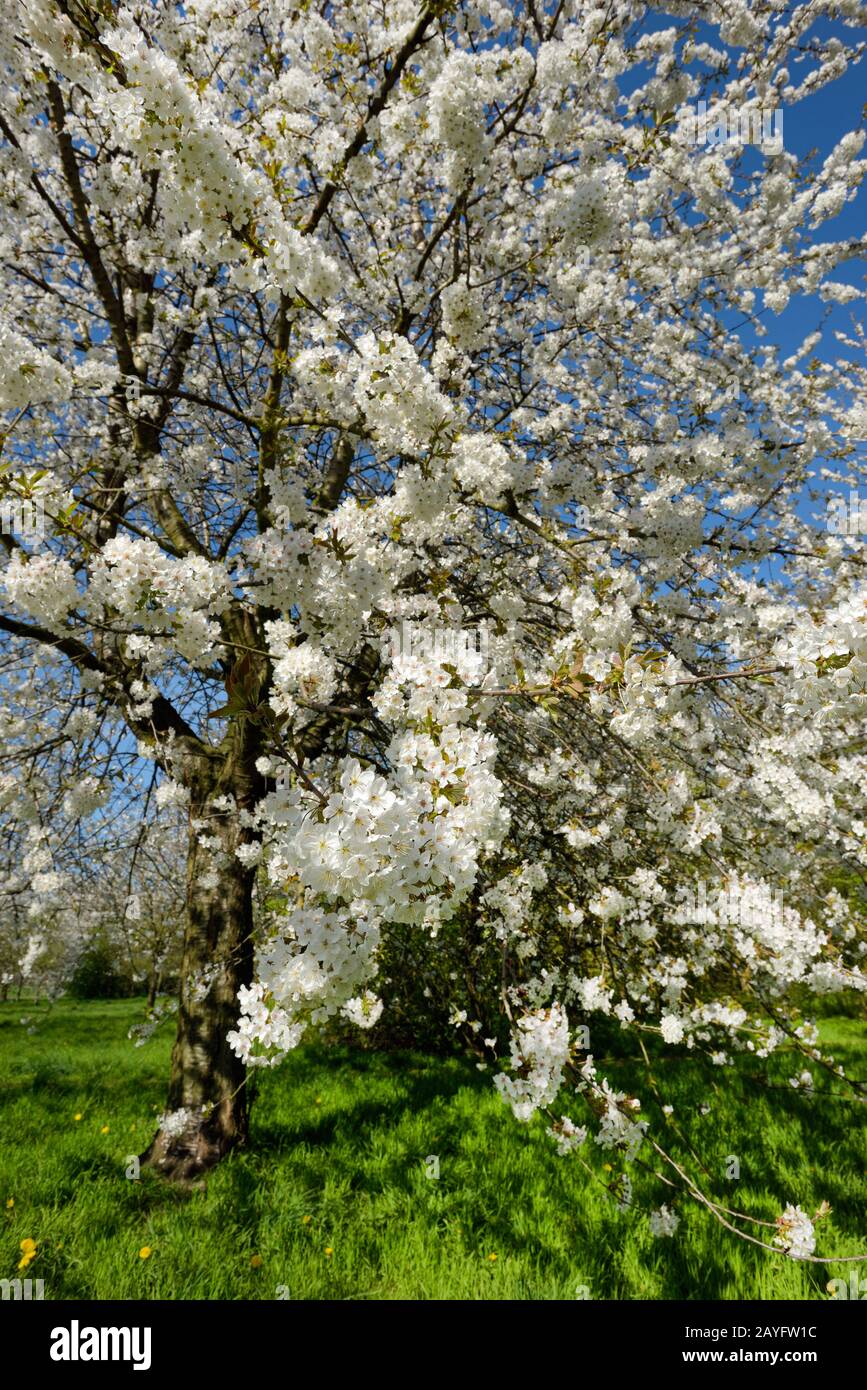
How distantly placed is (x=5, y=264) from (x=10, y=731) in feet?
11.2

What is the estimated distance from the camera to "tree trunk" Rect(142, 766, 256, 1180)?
3451mm

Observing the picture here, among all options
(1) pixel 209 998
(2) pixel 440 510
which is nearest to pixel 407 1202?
(1) pixel 209 998

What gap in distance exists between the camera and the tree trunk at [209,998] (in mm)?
3451

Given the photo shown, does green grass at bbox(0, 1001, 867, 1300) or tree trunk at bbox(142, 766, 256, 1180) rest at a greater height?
tree trunk at bbox(142, 766, 256, 1180)

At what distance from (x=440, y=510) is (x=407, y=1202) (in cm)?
332

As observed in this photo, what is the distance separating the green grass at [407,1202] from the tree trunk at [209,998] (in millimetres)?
186

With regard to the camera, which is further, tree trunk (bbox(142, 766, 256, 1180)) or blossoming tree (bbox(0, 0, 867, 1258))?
tree trunk (bbox(142, 766, 256, 1180))

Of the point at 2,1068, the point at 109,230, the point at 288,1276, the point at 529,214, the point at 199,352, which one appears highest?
the point at 199,352

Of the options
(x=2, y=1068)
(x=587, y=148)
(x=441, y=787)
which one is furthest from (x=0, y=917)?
(x=587, y=148)

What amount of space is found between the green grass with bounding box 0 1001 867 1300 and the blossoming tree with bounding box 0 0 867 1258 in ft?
1.26
